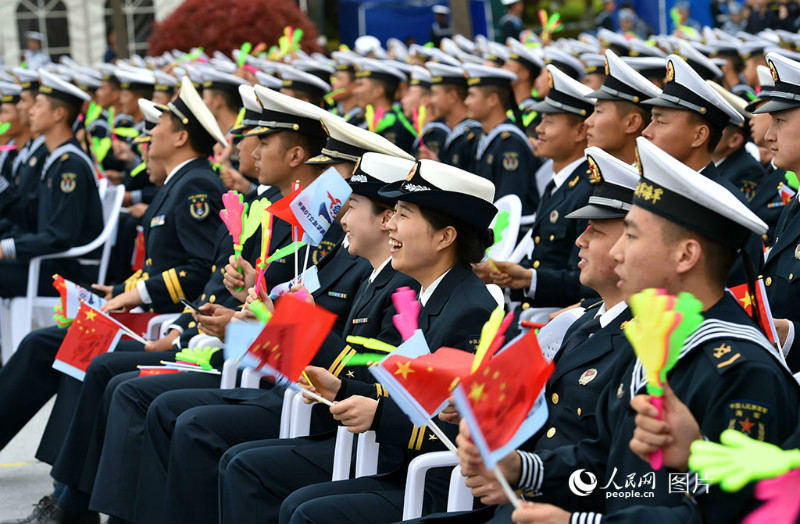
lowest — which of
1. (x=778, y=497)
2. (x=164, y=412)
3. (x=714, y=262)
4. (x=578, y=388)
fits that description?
(x=164, y=412)

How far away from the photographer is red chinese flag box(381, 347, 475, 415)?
2.71 metres

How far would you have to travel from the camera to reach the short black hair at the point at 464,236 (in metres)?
3.53

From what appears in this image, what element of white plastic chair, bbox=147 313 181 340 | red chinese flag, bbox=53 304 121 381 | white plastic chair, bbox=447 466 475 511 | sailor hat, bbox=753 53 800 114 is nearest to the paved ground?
red chinese flag, bbox=53 304 121 381

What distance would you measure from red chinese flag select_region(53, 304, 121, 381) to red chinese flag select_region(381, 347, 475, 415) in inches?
105

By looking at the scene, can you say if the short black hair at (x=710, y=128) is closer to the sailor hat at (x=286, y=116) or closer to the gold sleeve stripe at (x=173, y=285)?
the sailor hat at (x=286, y=116)

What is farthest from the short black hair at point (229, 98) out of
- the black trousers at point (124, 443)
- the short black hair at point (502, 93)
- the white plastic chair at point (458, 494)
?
the white plastic chair at point (458, 494)

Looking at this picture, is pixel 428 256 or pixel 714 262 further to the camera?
pixel 428 256

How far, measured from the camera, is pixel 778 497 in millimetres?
1973

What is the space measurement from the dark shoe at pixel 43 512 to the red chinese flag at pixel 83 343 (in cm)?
57

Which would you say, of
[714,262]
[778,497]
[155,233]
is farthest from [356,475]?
[155,233]

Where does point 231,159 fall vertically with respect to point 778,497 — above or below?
below

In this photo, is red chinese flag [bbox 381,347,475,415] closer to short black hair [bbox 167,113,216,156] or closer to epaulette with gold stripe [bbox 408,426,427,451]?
epaulette with gold stripe [bbox 408,426,427,451]

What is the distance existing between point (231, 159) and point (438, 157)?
1.36 metres

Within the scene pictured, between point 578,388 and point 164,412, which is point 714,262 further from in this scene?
point 164,412
